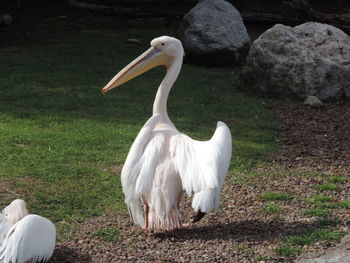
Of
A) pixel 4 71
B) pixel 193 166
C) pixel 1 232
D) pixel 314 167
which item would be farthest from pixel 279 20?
pixel 1 232

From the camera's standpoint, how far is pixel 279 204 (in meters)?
4.62

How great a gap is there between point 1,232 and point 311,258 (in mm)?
1714

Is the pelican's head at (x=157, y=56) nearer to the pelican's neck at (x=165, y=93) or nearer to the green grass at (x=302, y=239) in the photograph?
the pelican's neck at (x=165, y=93)

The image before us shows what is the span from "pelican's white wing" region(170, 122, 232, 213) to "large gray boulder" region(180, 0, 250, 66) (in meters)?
5.05

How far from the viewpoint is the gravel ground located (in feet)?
12.5

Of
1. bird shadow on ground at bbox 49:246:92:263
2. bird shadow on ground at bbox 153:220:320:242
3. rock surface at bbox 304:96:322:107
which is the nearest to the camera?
bird shadow on ground at bbox 49:246:92:263

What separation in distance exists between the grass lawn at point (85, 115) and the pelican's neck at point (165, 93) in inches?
27.5

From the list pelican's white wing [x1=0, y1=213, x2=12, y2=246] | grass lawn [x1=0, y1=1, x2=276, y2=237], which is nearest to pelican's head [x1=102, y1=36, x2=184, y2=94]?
grass lawn [x1=0, y1=1, x2=276, y2=237]

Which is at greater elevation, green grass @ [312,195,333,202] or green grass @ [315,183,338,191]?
green grass @ [312,195,333,202]

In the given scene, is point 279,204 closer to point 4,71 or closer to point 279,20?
point 4,71

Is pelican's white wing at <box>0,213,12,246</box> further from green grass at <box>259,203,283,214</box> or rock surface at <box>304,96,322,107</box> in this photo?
rock surface at <box>304,96,322,107</box>

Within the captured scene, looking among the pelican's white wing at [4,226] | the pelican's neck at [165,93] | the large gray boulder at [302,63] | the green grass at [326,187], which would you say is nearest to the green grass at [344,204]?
the green grass at [326,187]

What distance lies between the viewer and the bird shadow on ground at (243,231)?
405 centimetres

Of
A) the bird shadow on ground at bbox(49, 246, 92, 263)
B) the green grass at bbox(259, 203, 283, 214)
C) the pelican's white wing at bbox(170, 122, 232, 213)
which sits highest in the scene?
the pelican's white wing at bbox(170, 122, 232, 213)
